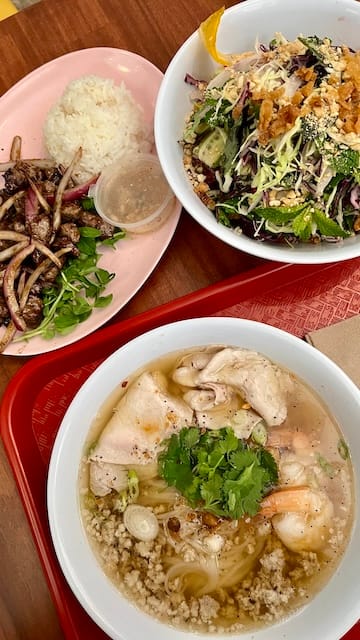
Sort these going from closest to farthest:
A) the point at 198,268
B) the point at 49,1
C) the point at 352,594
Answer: the point at 352,594 → the point at 198,268 → the point at 49,1

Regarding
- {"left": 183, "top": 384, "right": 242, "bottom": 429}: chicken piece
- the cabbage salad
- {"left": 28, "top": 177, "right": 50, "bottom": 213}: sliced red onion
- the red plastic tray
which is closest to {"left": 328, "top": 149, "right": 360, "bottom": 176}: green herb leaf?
the cabbage salad

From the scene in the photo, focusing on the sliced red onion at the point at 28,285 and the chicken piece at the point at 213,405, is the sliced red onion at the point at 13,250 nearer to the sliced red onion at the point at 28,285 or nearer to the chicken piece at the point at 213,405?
the sliced red onion at the point at 28,285

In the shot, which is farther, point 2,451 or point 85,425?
point 2,451

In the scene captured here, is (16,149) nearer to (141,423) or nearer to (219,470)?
(141,423)

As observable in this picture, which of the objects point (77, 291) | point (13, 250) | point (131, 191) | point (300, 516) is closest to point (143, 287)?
point (77, 291)

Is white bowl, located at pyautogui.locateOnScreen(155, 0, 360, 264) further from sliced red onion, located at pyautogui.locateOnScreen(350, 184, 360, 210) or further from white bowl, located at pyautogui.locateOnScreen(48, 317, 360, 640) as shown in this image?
white bowl, located at pyautogui.locateOnScreen(48, 317, 360, 640)

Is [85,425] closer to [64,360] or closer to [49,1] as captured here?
[64,360]

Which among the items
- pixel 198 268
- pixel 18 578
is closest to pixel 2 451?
pixel 18 578
